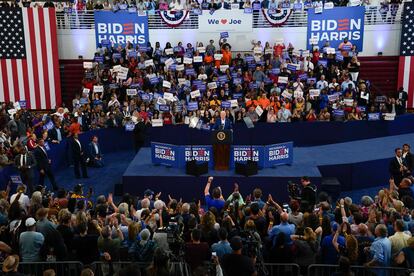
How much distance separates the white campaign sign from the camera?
25.7m

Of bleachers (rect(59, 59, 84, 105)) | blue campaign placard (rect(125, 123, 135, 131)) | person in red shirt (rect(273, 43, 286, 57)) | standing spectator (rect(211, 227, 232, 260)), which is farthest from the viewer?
bleachers (rect(59, 59, 84, 105))

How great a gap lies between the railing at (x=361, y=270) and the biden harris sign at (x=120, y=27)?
1872 centimetres

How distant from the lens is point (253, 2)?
25984 millimetres

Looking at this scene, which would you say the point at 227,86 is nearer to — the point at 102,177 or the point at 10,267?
A: the point at 102,177

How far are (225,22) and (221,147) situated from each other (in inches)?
472

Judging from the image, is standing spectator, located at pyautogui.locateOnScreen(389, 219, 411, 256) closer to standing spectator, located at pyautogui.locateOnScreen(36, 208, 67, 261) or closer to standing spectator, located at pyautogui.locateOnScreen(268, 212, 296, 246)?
standing spectator, located at pyautogui.locateOnScreen(268, 212, 296, 246)

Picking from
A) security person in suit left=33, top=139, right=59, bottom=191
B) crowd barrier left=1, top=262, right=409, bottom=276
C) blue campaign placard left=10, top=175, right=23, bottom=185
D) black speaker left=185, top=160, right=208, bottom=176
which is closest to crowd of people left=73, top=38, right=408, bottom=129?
black speaker left=185, top=160, right=208, bottom=176

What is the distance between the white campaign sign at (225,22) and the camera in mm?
25703

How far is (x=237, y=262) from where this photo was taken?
7551 millimetres

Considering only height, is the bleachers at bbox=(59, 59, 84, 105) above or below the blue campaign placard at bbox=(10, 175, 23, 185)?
above

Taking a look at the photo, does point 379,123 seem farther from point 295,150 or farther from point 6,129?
point 6,129

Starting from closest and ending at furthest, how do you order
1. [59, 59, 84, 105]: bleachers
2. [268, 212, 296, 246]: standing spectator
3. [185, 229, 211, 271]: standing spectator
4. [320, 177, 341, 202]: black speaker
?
[185, 229, 211, 271]: standing spectator → [268, 212, 296, 246]: standing spectator → [320, 177, 341, 202]: black speaker → [59, 59, 84, 105]: bleachers

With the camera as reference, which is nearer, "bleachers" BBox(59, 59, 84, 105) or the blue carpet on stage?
the blue carpet on stage

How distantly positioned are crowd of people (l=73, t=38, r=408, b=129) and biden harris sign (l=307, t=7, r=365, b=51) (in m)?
1.13
